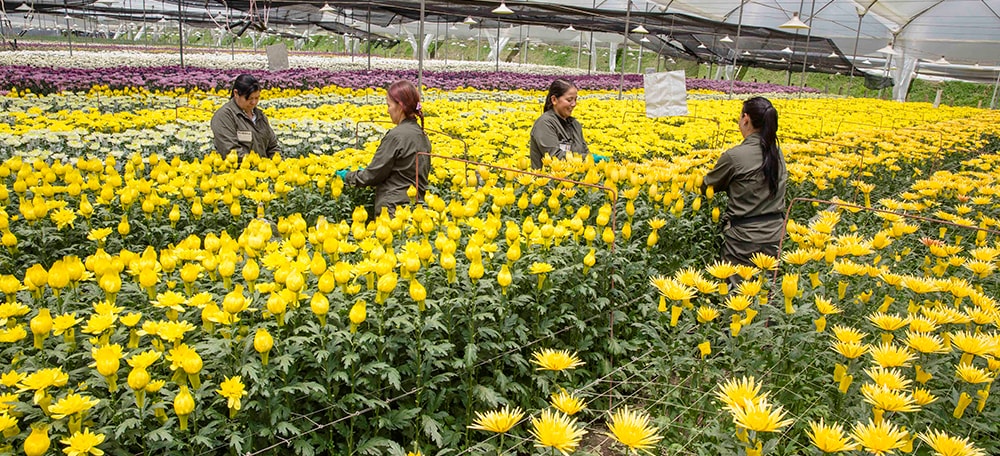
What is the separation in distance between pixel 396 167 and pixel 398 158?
0.08 metres

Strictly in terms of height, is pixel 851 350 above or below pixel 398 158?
below

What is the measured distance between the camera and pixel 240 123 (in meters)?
5.30

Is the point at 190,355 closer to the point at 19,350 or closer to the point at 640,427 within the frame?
the point at 19,350

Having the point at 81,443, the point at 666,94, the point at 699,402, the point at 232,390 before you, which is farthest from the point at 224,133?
the point at 666,94

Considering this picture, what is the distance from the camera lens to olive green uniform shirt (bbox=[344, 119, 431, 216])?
13.9 ft

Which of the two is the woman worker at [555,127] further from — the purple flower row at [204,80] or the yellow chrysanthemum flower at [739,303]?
the purple flower row at [204,80]

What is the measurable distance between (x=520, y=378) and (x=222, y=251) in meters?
1.34

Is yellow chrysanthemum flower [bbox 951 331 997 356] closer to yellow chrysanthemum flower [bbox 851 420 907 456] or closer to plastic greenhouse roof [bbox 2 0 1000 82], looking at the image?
yellow chrysanthemum flower [bbox 851 420 907 456]

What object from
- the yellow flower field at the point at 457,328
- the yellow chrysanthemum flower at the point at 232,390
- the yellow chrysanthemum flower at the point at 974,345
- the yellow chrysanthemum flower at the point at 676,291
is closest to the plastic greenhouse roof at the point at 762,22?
the yellow flower field at the point at 457,328

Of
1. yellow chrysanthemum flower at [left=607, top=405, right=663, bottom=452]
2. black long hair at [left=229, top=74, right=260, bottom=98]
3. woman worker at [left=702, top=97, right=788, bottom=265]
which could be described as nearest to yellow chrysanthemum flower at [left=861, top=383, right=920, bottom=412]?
yellow chrysanthemum flower at [left=607, top=405, right=663, bottom=452]

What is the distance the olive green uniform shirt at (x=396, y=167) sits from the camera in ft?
13.9

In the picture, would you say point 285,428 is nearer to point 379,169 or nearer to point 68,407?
point 68,407

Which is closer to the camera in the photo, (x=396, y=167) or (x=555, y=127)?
(x=396, y=167)

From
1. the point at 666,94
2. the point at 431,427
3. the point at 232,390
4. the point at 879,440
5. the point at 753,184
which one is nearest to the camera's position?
the point at 879,440
